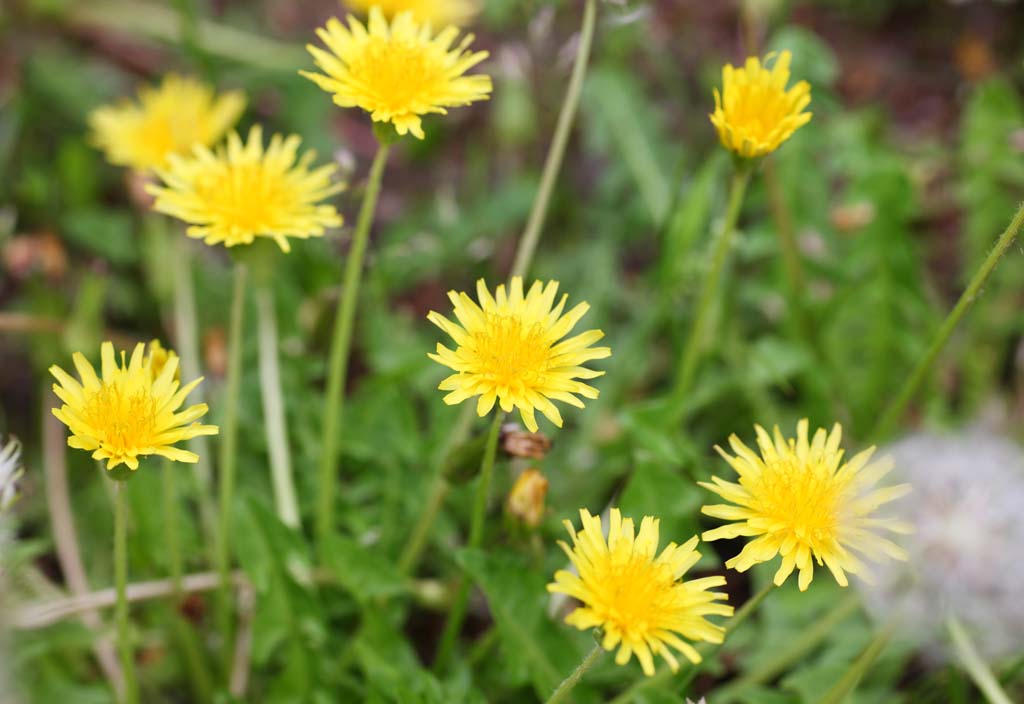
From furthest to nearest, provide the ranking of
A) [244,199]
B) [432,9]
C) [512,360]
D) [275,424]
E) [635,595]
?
[432,9], [275,424], [244,199], [512,360], [635,595]

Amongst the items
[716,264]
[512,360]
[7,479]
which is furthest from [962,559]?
[7,479]

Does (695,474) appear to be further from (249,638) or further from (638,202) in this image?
(638,202)

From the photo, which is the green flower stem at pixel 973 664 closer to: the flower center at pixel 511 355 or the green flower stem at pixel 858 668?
the green flower stem at pixel 858 668

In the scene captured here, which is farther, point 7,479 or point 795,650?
point 795,650

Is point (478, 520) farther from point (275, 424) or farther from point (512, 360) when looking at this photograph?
point (275, 424)

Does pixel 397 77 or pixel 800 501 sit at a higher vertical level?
pixel 397 77

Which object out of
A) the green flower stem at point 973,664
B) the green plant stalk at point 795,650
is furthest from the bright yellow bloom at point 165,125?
the green flower stem at point 973,664

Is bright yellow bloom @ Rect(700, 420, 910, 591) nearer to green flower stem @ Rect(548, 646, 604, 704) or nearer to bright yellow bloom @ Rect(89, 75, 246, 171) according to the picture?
green flower stem @ Rect(548, 646, 604, 704)
